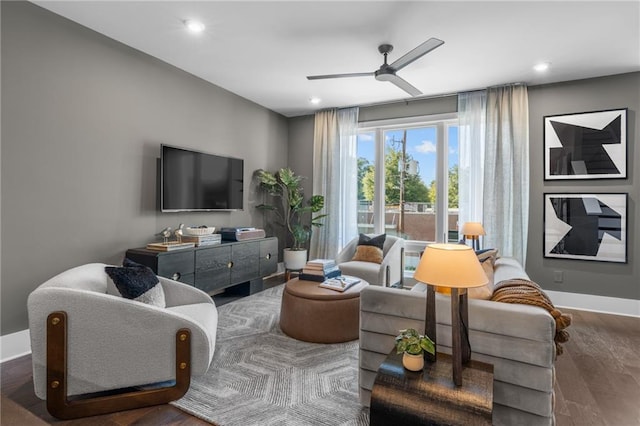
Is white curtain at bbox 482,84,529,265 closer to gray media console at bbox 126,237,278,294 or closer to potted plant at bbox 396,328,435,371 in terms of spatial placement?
gray media console at bbox 126,237,278,294

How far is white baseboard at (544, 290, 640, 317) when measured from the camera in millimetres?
3561

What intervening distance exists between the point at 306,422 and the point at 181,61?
360cm

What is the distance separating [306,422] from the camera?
5.67ft

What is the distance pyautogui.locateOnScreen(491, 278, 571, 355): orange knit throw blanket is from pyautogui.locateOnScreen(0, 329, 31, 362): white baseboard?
336 centimetres

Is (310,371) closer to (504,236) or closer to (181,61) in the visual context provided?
(504,236)

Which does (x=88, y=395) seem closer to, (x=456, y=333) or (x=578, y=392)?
(x=456, y=333)

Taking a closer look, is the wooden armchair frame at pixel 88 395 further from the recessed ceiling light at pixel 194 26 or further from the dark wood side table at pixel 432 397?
the recessed ceiling light at pixel 194 26

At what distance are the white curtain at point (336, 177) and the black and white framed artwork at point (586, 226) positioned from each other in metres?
2.56

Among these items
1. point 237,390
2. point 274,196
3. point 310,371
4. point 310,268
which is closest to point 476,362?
point 310,371

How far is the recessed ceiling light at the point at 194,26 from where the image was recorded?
2717 mm

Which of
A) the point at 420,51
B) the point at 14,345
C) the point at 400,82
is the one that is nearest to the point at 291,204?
the point at 400,82

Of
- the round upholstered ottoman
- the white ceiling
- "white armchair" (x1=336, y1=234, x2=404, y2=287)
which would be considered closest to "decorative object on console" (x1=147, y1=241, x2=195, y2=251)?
the round upholstered ottoman

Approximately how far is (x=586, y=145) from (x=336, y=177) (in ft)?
10.4

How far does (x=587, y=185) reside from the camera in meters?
3.73
